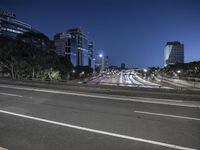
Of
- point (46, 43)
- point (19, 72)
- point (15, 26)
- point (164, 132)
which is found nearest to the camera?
point (164, 132)

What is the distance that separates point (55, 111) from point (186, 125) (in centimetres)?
592

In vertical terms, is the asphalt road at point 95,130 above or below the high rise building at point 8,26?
below

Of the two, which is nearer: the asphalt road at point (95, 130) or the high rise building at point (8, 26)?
the asphalt road at point (95, 130)

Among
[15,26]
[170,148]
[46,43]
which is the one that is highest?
[15,26]

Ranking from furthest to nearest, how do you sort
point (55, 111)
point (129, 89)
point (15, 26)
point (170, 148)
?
point (15, 26)
point (129, 89)
point (55, 111)
point (170, 148)

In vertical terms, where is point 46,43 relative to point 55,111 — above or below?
above

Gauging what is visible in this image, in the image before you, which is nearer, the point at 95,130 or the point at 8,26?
the point at 95,130

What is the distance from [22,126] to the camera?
7809 millimetres

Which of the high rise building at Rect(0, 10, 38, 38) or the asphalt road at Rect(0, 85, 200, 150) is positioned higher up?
the high rise building at Rect(0, 10, 38, 38)

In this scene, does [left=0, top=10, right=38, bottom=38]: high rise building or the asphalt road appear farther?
[left=0, top=10, right=38, bottom=38]: high rise building

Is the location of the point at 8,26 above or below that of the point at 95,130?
above

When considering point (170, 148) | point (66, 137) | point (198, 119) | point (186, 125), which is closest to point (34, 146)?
point (66, 137)

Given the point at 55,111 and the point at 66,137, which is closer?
the point at 66,137

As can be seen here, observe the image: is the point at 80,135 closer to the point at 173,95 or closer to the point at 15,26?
the point at 173,95
